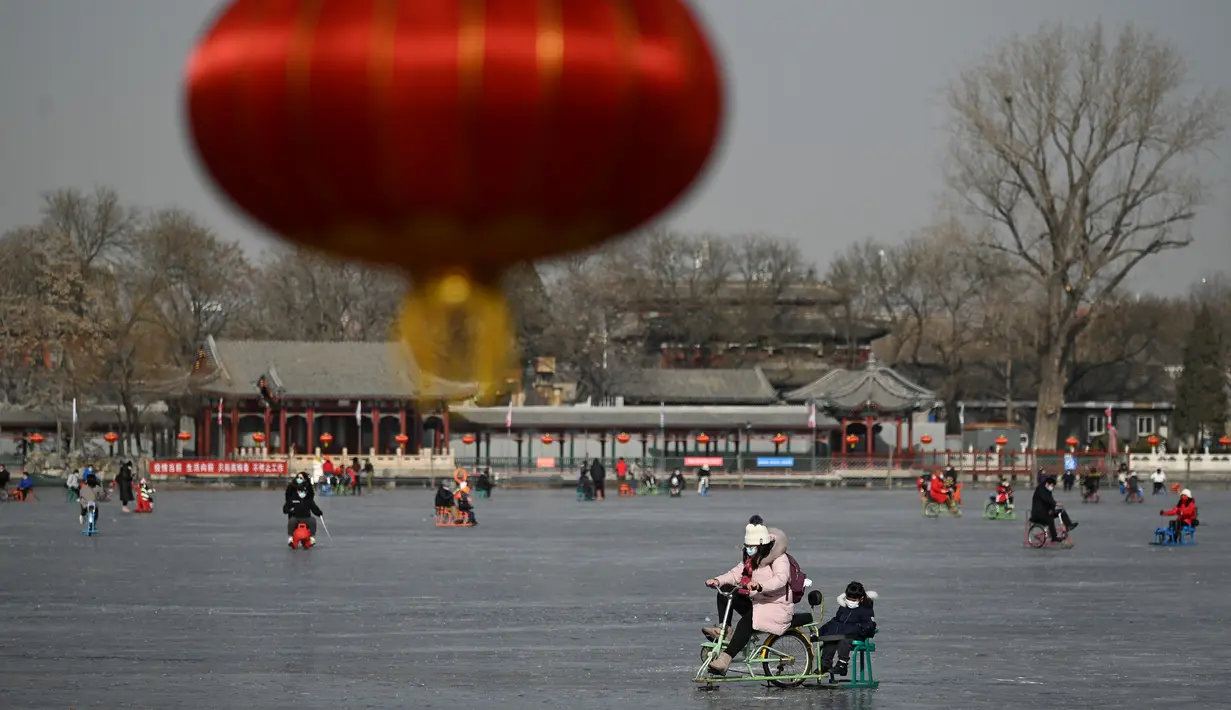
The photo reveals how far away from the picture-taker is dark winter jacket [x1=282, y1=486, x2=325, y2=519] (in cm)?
3191

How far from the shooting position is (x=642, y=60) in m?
4.59

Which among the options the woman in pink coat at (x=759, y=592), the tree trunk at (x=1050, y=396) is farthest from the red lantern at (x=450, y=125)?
the tree trunk at (x=1050, y=396)

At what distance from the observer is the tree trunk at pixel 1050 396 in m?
79.2

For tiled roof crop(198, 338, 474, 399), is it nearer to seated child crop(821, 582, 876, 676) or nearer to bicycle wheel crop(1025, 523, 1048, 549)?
bicycle wheel crop(1025, 523, 1048, 549)

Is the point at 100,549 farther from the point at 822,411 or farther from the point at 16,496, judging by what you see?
the point at 822,411

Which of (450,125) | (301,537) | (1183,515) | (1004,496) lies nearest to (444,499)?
(301,537)

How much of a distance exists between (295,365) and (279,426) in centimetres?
265

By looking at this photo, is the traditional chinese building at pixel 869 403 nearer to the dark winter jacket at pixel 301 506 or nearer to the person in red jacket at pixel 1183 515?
the person in red jacket at pixel 1183 515

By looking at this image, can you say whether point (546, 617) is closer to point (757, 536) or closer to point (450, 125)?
point (757, 536)

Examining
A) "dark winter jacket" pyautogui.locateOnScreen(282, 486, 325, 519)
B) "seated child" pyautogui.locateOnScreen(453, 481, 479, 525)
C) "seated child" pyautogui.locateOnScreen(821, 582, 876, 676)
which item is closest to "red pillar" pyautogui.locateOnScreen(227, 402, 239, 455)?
"seated child" pyautogui.locateOnScreen(453, 481, 479, 525)

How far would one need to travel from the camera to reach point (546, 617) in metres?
20.6

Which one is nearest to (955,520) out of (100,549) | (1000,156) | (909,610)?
(100,549)

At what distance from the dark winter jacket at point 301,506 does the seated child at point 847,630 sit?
56.7 feet

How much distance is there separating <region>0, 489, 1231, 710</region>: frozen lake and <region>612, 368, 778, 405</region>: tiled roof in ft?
164
